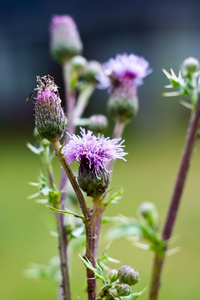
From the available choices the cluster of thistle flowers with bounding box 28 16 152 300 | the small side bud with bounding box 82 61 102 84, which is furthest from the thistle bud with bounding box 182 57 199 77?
the small side bud with bounding box 82 61 102 84

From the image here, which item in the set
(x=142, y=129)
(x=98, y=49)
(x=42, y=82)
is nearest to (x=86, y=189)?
(x=42, y=82)

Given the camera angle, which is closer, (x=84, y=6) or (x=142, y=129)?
(x=142, y=129)

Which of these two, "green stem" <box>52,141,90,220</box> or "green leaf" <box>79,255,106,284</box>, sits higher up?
"green stem" <box>52,141,90,220</box>

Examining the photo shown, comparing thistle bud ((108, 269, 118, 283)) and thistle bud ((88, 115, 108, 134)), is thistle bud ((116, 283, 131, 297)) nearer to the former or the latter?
thistle bud ((108, 269, 118, 283))

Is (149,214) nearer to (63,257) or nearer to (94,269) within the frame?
(63,257)

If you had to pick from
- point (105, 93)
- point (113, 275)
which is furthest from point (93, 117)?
→ point (105, 93)

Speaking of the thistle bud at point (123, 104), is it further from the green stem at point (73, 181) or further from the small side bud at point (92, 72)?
the green stem at point (73, 181)

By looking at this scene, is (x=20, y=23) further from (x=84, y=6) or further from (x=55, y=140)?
(x=55, y=140)
